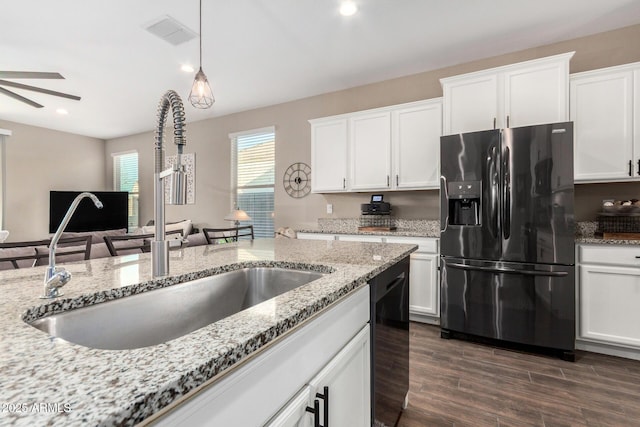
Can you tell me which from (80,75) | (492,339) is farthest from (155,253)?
(80,75)

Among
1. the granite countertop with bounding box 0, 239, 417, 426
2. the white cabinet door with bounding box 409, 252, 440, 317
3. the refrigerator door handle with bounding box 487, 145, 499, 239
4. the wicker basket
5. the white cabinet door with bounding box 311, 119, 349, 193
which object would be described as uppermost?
the white cabinet door with bounding box 311, 119, 349, 193

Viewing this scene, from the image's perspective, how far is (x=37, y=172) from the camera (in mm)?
5828

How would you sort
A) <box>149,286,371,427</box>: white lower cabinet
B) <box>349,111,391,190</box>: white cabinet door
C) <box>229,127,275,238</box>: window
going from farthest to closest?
<box>229,127,275,238</box>: window < <box>349,111,391,190</box>: white cabinet door < <box>149,286,371,427</box>: white lower cabinet

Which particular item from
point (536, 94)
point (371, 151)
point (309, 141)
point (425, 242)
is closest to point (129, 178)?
point (309, 141)

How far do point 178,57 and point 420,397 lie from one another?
3728 millimetres

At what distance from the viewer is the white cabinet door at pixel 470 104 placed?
294cm

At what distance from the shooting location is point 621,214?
262cm

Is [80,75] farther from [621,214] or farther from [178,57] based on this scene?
[621,214]

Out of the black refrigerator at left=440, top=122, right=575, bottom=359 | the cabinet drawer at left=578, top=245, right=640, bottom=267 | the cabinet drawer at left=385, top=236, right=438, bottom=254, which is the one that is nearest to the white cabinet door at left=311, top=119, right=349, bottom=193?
the cabinet drawer at left=385, top=236, right=438, bottom=254

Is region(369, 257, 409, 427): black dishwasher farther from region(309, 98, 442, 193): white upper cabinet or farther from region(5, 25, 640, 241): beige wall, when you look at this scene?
region(5, 25, 640, 241): beige wall

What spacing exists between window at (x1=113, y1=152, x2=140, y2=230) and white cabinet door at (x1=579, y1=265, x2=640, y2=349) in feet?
23.2

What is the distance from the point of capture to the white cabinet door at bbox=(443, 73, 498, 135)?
294cm

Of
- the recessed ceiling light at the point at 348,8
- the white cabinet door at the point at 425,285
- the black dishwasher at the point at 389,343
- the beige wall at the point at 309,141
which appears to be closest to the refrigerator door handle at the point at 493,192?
the white cabinet door at the point at 425,285

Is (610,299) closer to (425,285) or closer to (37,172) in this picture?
(425,285)
